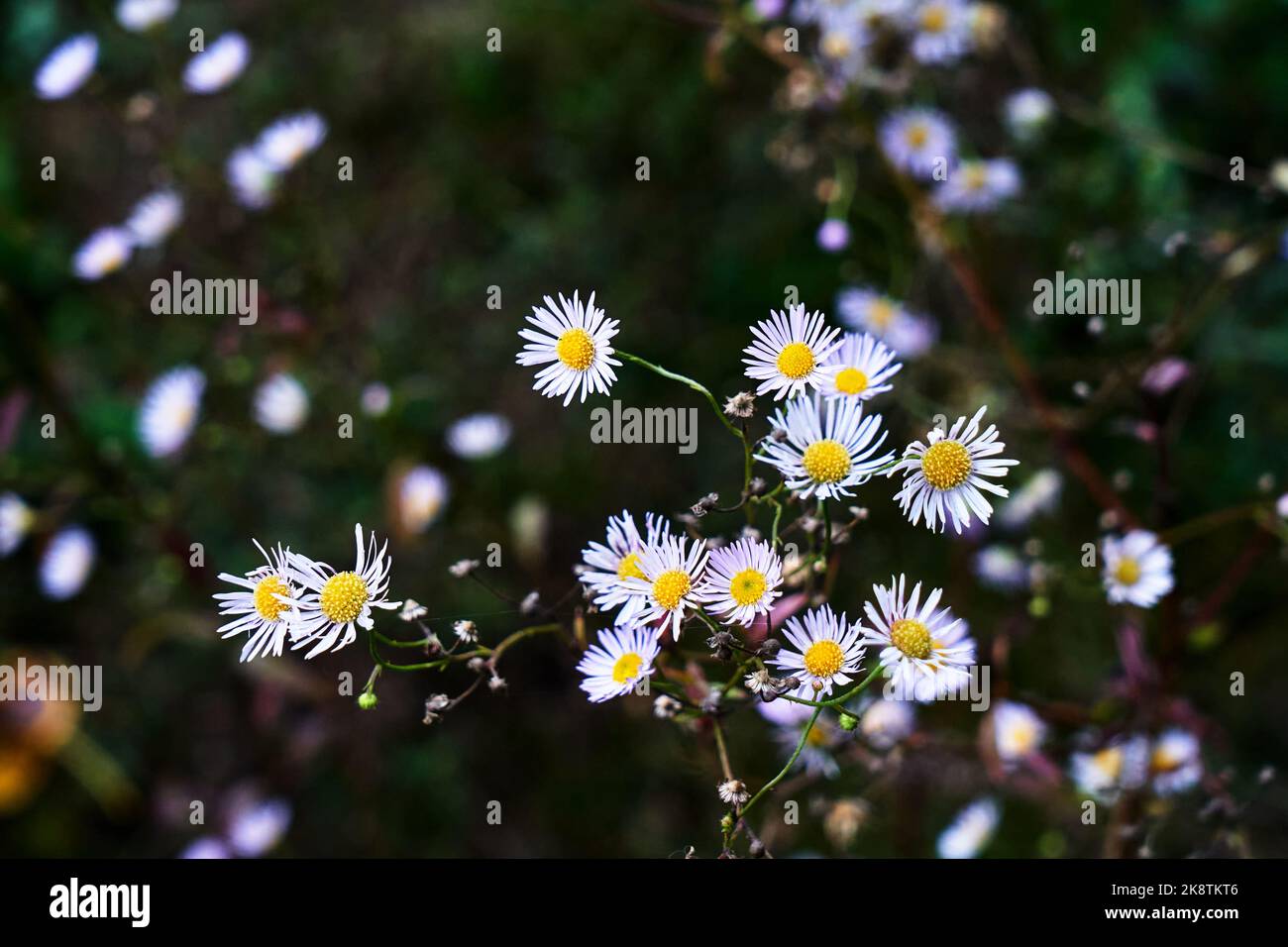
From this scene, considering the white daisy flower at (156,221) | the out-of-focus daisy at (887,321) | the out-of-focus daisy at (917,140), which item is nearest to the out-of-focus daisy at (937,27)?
the out-of-focus daisy at (917,140)

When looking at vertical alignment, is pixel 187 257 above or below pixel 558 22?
below


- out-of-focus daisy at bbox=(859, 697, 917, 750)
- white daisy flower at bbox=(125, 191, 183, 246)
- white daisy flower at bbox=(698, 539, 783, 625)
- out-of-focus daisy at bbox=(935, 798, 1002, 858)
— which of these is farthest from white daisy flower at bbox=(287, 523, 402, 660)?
white daisy flower at bbox=(125, 191, 183, 246)

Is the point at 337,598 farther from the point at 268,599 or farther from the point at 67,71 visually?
the point at 67,71

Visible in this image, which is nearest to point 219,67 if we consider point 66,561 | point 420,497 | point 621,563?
point 420,497

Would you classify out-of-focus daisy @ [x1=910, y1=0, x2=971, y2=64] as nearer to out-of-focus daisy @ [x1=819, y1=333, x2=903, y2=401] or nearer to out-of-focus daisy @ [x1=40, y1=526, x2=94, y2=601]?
out-of-focus daisy @ [x1=819, y1=333, x2=903, y2=401]
